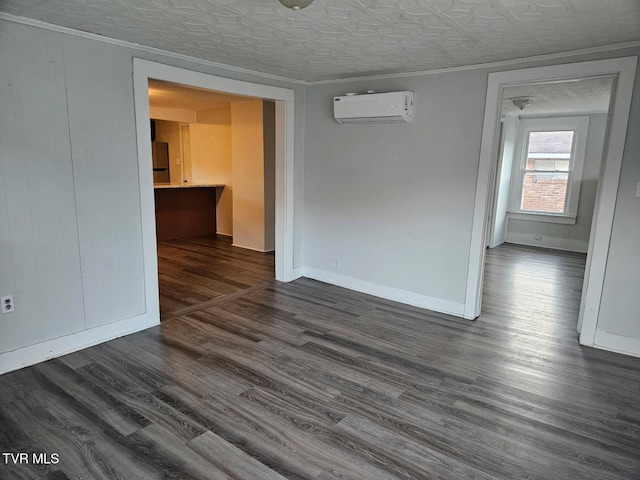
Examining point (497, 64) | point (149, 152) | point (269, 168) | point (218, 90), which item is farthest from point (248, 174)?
point (497, 64)

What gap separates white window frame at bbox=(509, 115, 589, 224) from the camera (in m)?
6.71

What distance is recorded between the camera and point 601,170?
122 inches

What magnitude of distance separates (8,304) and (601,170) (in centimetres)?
438

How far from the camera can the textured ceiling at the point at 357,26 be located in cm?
214

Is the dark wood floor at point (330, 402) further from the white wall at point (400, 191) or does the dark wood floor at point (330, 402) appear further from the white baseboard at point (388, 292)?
the white wall at point (400, 191)

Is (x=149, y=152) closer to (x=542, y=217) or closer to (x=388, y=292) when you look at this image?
(x=388, y=292)

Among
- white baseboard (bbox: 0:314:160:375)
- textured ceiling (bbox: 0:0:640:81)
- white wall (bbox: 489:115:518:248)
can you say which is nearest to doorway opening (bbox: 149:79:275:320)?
white baseboard (bbox: 0:314:160:375)

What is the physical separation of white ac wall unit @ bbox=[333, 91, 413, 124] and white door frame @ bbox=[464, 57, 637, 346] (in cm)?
72

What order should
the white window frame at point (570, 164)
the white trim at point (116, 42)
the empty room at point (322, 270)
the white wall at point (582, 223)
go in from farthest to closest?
the white window frame at point (570, 164), the white wall at point (582, 223), the white trim at point (116, 42), the empty room at point (322, 270)

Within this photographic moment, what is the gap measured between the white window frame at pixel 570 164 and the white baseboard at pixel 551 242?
1.08 ft

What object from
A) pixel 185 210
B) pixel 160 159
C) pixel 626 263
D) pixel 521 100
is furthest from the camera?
pixel 160 159

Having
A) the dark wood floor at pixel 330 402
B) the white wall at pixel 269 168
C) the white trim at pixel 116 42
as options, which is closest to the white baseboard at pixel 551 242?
the dark wood floor at pixel 330 402

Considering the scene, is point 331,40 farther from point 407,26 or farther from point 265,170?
point 265,170

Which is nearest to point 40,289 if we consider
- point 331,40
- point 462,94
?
point 331,40
